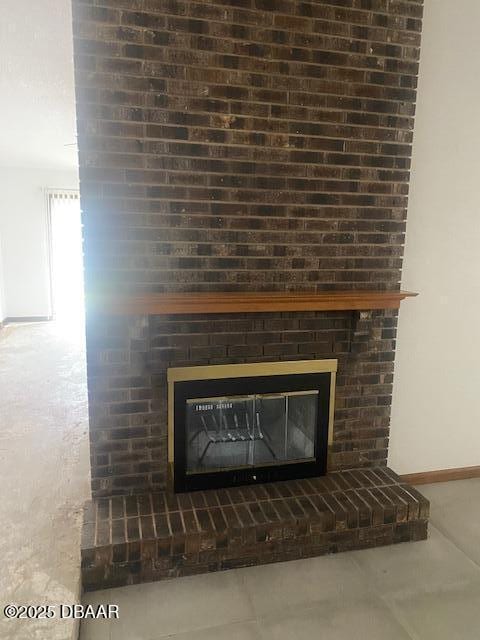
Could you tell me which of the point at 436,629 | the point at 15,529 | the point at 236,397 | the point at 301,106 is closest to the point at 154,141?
the point at 301,106

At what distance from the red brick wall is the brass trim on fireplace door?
0.14 ft

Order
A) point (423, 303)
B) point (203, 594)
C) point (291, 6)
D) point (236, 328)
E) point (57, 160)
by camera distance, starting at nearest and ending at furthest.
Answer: point (203, 594) → point (291, 6) → point (236, 328) → point (423, 303) → point (57, 160)

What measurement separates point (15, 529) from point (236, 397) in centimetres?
112

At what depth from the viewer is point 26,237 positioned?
7004mm

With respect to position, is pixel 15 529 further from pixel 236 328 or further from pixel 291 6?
pixel 291 6

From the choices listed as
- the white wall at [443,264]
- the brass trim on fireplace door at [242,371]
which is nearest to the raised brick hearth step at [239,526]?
the brass trim on fireplace door at [242,371]

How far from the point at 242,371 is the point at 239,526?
2.17ft

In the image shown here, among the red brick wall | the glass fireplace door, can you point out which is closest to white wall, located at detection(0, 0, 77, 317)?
the red brick wall

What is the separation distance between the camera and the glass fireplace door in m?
2.19

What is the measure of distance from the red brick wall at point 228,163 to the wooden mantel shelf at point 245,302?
0.09 metres

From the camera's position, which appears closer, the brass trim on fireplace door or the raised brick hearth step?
the raised brick hearth step

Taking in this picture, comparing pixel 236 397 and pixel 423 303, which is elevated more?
pixel 423 303

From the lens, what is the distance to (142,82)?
1.86 meters

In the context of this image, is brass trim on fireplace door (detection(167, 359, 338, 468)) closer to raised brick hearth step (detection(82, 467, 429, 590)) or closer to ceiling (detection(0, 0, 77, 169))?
raised brick hearth step (detection(82, 467, 429, 590))
